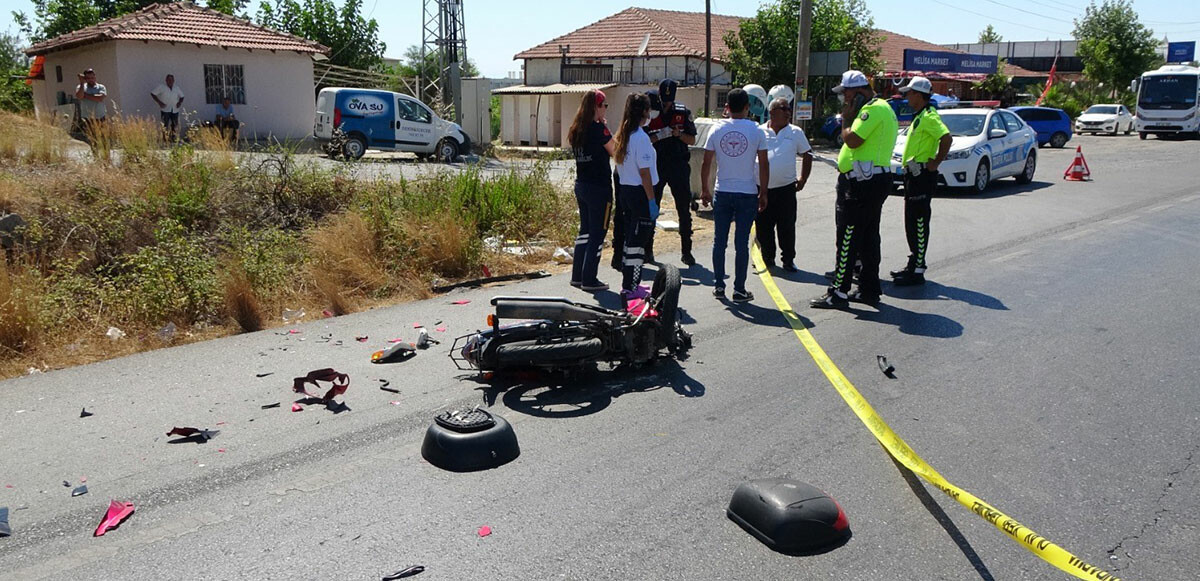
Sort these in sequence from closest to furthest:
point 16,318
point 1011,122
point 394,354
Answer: point 394,354 < point 16,318 < point 1011,122

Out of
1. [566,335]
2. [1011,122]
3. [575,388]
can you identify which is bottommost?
A: [575,388]

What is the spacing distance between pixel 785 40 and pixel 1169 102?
52.8 feet

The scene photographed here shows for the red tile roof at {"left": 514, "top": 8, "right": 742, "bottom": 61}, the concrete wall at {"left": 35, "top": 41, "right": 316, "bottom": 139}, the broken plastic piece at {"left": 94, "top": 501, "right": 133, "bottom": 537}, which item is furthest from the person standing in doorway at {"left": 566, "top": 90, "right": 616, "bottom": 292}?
the red tile roof at {"left": 514, "top": 8, "right": 742, "bottom": 61}

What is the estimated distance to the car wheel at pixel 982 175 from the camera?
16078 mm

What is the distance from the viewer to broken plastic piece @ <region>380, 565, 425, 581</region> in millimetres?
3438

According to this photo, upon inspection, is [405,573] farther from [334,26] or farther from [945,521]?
[334,26]

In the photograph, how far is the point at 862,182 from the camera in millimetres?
7543

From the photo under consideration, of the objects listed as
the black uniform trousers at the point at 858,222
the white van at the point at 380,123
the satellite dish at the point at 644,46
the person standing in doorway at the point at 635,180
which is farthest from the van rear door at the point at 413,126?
the black uniform trousers at the point at 858,222

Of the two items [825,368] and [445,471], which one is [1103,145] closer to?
[825,368]

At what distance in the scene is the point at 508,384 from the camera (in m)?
5.68

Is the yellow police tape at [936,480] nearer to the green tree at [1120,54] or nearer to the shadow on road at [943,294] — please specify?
the shadow on road at [943,294]

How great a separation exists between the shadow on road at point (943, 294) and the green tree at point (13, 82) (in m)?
23.9

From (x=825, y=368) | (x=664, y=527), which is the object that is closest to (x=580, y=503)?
(x=664, y=527)

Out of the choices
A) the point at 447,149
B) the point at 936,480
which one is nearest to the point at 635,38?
the point at 447,149
